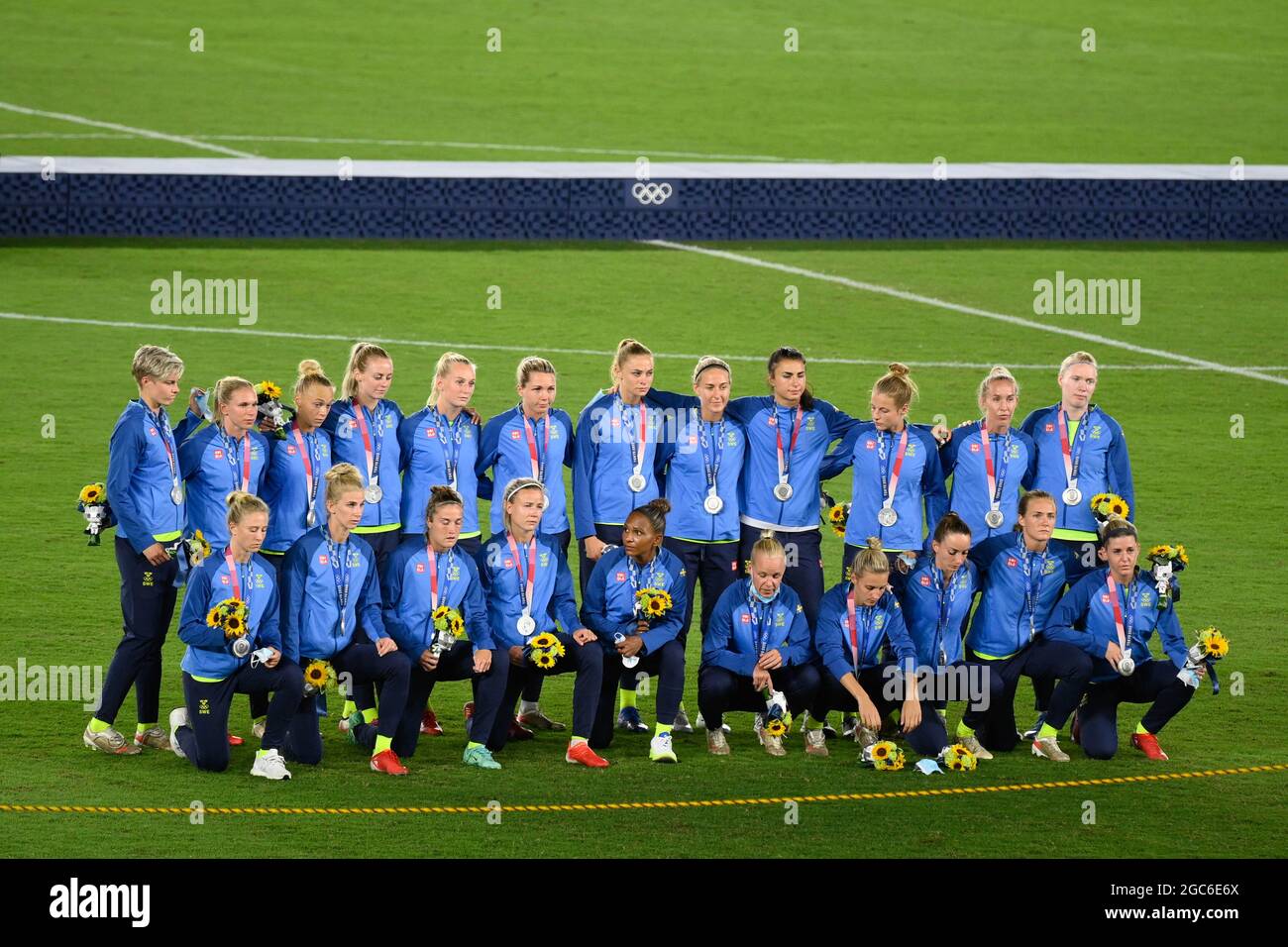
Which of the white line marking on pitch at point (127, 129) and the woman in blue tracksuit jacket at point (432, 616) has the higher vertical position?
the white line marking on pitch at point (127, 129)

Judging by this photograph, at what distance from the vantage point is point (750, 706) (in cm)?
1095

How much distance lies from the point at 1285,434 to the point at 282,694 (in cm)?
1035

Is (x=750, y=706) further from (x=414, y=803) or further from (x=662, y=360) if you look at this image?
(x=662, y=360)

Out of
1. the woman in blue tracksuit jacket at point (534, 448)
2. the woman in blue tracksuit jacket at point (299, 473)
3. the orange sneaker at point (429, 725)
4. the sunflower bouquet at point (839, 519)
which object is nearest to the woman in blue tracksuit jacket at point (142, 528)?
the woman in blue tracksuit jacket at point (299, 473)

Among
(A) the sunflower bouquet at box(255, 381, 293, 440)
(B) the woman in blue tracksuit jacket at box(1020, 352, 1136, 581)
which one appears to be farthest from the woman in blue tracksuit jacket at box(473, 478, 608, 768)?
(B) the woman in blue tracksuit jacket at box(1020, 352, 1136, 581)

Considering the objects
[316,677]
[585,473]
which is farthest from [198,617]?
[585,473]

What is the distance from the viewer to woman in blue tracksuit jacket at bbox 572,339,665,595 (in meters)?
11.4

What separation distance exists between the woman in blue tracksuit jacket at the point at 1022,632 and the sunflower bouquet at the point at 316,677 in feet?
10.8

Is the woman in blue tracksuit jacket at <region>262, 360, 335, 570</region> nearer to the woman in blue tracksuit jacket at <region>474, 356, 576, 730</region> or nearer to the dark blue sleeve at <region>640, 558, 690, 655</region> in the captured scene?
the woman in blue tracksuit jacket at <region>474, 356, 576, 730</region>

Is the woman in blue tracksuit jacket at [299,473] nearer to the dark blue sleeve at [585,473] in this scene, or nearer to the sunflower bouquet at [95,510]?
the sunflower bouquet at [95,510]

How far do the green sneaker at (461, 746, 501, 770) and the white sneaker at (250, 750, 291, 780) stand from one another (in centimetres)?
89

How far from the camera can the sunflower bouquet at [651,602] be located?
10.8 meters

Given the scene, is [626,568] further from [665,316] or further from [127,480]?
[665,316]

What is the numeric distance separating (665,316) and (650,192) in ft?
12.1
